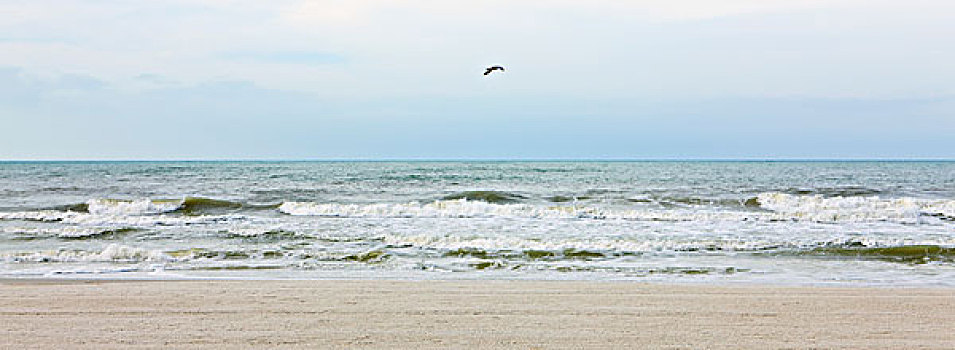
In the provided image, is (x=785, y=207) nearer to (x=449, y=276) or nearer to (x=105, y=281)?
(x=449, y=276)

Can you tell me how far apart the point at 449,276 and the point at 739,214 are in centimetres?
1208

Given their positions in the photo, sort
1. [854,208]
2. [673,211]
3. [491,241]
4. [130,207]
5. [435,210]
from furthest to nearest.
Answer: [130,207]
[854,208]
[435,210]
[673,211]
[491,241]

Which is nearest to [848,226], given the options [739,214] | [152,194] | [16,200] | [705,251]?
[739,214]

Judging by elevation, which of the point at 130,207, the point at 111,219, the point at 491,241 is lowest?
the point at 130,207

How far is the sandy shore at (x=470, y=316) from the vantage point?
18.2ft

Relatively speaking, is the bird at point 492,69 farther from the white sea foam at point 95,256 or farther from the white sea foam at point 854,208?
the white sea foam at point 854,208

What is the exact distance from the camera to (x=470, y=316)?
20.9 feet

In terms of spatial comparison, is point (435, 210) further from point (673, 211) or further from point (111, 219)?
point (111, 219)

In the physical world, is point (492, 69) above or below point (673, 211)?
above

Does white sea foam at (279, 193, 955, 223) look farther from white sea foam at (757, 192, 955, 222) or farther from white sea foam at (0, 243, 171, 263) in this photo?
white sea foam at (0, 243, 171, 263)

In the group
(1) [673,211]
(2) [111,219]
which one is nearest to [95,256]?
(2) [111,219]

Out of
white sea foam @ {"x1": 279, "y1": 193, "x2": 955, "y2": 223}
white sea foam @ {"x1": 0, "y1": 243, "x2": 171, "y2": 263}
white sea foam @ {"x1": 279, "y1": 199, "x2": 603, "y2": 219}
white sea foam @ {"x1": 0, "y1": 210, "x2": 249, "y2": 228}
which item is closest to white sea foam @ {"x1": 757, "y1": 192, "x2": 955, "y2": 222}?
white sea foam @ {"x1": 279, "y1": 193, "x2": 955, "y2": 223}

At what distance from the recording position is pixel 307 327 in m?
5.97

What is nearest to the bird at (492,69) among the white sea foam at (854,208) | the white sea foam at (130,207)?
the white sea foam at (854,208)
